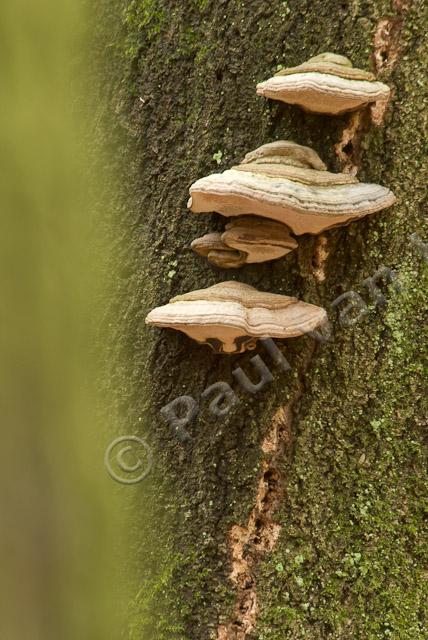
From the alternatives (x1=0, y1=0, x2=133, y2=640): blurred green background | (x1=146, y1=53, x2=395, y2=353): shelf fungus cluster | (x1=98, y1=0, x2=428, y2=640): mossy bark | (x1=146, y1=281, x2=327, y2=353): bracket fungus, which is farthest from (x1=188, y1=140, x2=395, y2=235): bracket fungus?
(x1=0, y1=0, x2=133, y2=640): blurred green background

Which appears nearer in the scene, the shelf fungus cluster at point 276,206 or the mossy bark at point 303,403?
the shelf fungus cluster at point 276,206

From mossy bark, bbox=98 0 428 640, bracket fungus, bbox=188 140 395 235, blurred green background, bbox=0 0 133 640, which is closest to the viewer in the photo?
bracket fungus, bbox=188 140 395 235

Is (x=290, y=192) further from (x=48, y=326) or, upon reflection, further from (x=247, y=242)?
(x=48, y=326)

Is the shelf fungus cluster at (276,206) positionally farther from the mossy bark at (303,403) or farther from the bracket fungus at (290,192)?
the mossy bark at (303,403)

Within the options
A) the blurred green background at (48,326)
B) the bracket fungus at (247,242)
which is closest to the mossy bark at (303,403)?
the bracket fungus at (247,242)

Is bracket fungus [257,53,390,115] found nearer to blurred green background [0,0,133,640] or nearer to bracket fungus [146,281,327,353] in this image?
bracket fungus [146,281,327,353]

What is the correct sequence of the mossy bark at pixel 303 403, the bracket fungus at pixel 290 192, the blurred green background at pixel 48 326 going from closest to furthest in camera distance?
the bracket fungus at pixel 290 192
the mossy bark at pixel 303 403
the blurred green background at pixel 48 326
